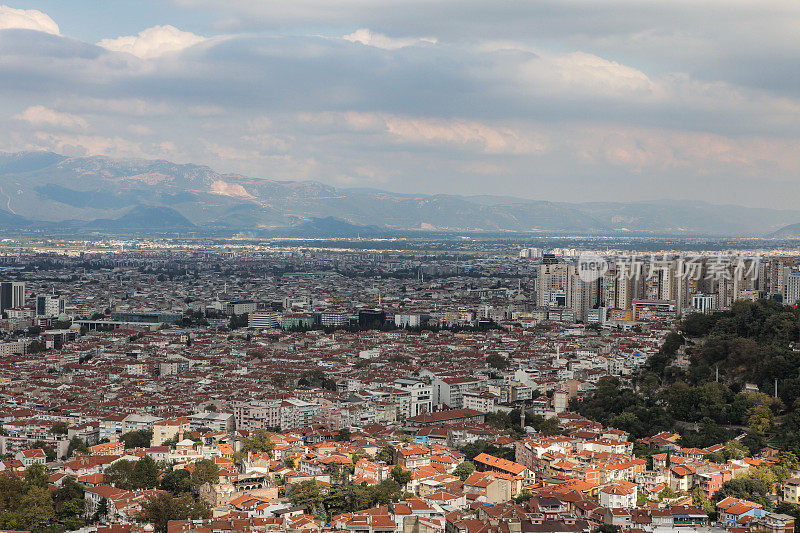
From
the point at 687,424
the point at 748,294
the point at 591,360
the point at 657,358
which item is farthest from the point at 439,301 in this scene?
the point at 687,424

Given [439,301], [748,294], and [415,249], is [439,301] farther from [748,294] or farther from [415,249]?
[415,249]

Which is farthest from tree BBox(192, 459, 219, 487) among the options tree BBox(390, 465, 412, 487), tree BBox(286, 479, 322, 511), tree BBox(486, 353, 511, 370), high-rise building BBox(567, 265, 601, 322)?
high-rise building BBox(567, 265, 601, 322)

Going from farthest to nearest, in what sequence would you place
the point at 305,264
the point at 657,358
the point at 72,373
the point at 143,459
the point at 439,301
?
the point at 305,264
the point at 439,301
the point at 72,373
the point at 657,358
the point at 143,459

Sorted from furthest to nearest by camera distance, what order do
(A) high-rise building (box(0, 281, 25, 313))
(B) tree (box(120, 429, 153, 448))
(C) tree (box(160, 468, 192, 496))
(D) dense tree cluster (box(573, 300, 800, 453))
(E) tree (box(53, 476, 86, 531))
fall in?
(A) high-rise building (box(0, 281, 25, 313)) < (D) dense tree cluster (box(573, 300, 800, 453)) < (B) tree (box(120, 429, 153, 448)) < (C) tree (box(160, 468, 192, 496)) < (E) tree (box(53, 476, 86, 531))

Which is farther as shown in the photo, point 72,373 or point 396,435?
point 72,373

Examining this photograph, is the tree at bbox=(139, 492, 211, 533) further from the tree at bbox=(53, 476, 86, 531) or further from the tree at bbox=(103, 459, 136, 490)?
the tree at bbox=(103, 459, 136, 490)

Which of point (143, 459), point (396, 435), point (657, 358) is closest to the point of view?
point (143, 459)
